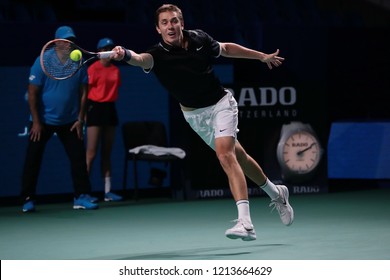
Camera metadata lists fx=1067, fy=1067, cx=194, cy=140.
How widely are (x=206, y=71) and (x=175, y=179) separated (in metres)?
4.45

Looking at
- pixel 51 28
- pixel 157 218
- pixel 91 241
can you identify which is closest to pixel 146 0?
pixel 51 28

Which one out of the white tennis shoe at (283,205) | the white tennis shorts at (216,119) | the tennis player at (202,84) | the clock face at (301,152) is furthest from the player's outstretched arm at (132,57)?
the clock face at (301,152)

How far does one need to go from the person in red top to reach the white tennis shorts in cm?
380

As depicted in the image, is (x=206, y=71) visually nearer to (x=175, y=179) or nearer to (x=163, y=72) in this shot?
(x=163, y=72)

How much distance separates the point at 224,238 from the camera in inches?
338

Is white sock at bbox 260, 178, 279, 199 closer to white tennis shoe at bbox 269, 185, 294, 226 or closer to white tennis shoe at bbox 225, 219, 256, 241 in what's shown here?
white tennis shoe at bbox 269, 185, 294, 226

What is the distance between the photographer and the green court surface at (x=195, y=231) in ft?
25.1

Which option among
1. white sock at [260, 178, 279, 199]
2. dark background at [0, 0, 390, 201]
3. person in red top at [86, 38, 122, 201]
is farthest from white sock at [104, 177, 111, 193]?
white sock at [260, 178, 279, 199]

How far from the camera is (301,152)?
1234 centimetres

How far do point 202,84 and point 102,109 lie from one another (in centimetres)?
401

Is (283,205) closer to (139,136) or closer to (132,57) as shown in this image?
(132,57)

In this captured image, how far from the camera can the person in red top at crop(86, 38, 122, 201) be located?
1186cm

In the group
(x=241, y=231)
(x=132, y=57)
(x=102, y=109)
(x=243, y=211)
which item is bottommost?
(x=241, y=231)

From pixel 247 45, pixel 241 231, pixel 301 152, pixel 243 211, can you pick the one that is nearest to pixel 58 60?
pixel 243 211
